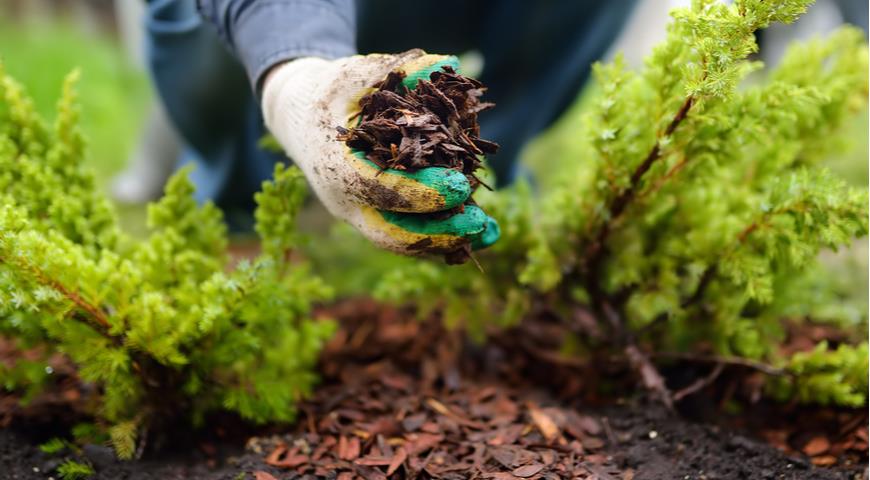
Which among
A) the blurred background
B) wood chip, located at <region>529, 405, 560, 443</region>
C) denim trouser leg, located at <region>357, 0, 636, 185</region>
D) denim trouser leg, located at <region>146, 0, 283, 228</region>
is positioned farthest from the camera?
the blurred background

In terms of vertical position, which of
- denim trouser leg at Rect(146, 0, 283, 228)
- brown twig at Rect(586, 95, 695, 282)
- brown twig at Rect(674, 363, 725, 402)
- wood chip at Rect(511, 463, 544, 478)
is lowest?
wood chip at Rect(511, 463, 544, 478)

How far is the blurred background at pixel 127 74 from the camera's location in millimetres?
3533

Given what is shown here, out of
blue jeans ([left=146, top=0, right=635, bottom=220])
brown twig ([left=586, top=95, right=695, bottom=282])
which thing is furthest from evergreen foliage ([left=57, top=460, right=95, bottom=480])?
blue jeans ([left=146, top=0, right=635, bottom=220])

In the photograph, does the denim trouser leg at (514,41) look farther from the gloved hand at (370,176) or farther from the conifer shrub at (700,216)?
the gloved hand at (370,176)

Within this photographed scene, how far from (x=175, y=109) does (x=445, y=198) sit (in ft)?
6.93

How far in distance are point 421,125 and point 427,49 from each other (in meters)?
1.94

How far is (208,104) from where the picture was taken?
2988 millimetres

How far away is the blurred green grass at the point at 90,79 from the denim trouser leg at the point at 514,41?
2.36 metres

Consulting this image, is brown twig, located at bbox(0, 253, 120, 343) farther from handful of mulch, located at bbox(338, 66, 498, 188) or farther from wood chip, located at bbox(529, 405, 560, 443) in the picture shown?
wood chip, located at bbox(529, 405, 560, 443)

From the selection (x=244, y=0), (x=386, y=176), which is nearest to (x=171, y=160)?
(x=244, y=0)

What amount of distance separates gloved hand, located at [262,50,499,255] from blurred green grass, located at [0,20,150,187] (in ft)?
10.5

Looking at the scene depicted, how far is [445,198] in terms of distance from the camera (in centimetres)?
129

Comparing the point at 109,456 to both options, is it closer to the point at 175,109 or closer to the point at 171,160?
the point at 175,109

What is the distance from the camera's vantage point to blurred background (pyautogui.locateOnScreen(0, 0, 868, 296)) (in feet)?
11.6
